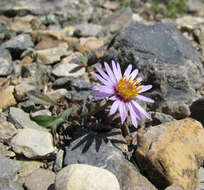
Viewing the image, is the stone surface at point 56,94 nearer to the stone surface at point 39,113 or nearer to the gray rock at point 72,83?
the gray rock at point 72,83

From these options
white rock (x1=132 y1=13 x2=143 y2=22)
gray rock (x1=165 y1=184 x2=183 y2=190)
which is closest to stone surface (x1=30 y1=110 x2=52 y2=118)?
gray rock (x1=165 y1=184 x2=183 y2=190)

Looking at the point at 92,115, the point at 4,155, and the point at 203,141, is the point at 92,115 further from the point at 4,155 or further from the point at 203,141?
the point at 203,141

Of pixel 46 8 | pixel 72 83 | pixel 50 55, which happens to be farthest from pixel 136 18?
pixel 72 83

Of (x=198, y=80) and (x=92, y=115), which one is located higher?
(x=198, y=80)

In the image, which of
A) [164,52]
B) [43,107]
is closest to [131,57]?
[164,52]

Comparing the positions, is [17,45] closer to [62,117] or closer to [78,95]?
[78,95]

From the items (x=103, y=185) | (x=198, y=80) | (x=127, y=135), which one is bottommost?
(x=127, y=135)

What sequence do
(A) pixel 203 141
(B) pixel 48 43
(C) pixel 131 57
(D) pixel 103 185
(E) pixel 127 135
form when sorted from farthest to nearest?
1. (B) pixel 48 43
2. (C) pixel 131 57
3. (E) pixel 127 135
4. (A) pixel 203 141
5. (D) pixel 103 185

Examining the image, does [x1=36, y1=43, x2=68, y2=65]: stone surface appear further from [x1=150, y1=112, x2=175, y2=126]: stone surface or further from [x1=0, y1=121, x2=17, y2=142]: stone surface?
[x1=150, y1=112, x2=175, y2=126]: stone surface
